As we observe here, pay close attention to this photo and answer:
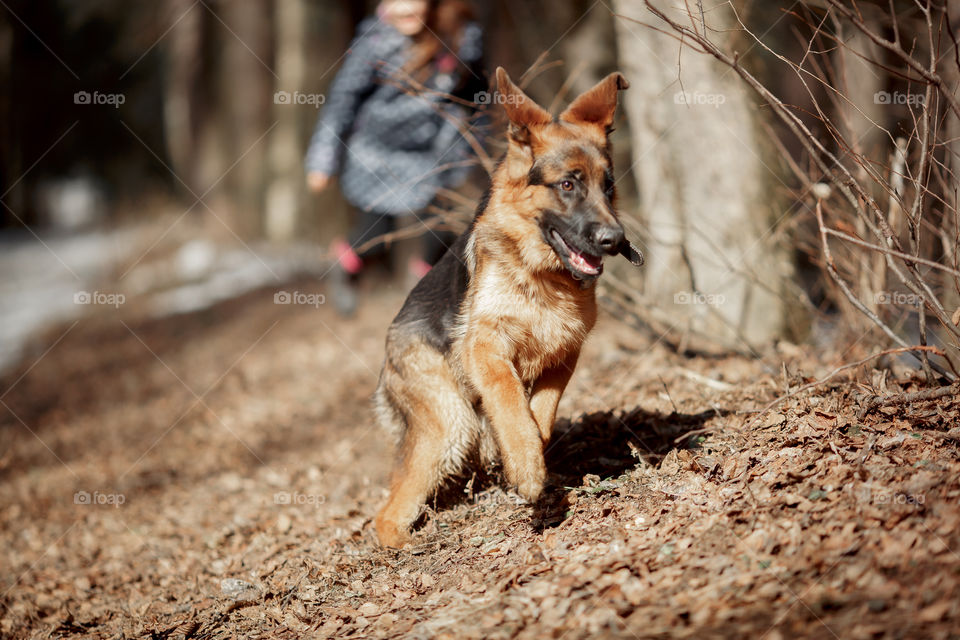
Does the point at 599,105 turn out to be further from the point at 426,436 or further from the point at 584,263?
the point at 426,436

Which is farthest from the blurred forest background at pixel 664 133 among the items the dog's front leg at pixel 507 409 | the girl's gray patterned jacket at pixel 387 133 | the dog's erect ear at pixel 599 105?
the dog's front leg at pixel 507 409

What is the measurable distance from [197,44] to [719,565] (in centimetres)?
2137

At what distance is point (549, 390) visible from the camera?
4.40 meters

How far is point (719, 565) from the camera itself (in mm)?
3197

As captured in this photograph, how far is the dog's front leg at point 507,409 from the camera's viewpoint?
3.78m

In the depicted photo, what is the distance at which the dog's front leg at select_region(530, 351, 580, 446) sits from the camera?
14.2ft

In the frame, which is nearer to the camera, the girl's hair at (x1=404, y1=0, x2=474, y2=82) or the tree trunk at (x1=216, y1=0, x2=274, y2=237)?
the girl's hair at (x1=404, y1=0, x2=474, y2=82)

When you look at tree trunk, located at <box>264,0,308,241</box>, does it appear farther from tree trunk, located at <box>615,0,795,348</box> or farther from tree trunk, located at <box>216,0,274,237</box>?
tree trunk, located at <box>615,0,795,348</box>

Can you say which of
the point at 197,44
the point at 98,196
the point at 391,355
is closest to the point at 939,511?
the point at 391,355

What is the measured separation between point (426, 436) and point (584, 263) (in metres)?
1.50

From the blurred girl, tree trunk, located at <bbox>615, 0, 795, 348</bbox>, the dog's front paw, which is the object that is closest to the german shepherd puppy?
the dog's front paw

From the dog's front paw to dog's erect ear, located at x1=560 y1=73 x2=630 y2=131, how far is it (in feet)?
6.60

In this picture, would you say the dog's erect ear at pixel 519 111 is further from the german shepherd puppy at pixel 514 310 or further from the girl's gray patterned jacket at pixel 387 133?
the girl's gray patterned jacket at pixel 387 133

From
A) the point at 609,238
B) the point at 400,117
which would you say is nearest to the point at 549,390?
the point at 609,238
